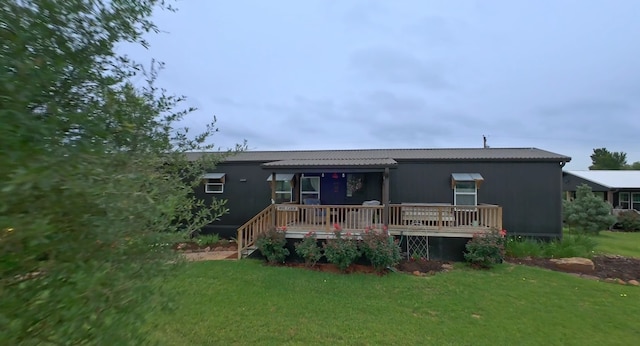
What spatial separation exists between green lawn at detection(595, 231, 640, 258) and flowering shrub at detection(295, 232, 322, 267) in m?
11.1

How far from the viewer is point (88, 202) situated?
127cm

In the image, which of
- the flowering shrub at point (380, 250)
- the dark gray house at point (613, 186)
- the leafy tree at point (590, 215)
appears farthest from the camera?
the dark gray house at point (613, 186)

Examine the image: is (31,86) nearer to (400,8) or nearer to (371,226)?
(371,226)

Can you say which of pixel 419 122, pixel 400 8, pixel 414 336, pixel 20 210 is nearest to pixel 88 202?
pixel 20 210

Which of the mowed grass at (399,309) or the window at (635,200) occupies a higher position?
the window at (635,200)

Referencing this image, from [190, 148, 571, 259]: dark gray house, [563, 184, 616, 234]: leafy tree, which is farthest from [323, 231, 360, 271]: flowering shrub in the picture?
[563, 184, 616, 234]: leafy tree

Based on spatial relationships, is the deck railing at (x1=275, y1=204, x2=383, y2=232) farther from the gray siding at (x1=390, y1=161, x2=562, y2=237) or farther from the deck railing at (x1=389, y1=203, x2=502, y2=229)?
the gray siding at (x1=390, y1=161, x2=562, y2=237)

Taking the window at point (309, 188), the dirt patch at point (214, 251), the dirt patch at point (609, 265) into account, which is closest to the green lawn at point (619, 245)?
the dirt patch at point (609, 265)

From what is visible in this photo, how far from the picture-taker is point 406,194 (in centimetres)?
Answer: 1269

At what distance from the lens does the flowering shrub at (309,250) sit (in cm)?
908

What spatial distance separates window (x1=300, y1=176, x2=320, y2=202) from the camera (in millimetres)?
13414

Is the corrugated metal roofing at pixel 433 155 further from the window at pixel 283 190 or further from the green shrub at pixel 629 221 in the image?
the green shrub at pixel 629 221

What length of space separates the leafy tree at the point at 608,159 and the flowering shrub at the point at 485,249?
190 ft

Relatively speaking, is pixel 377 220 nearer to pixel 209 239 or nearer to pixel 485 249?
pixel 485 249
